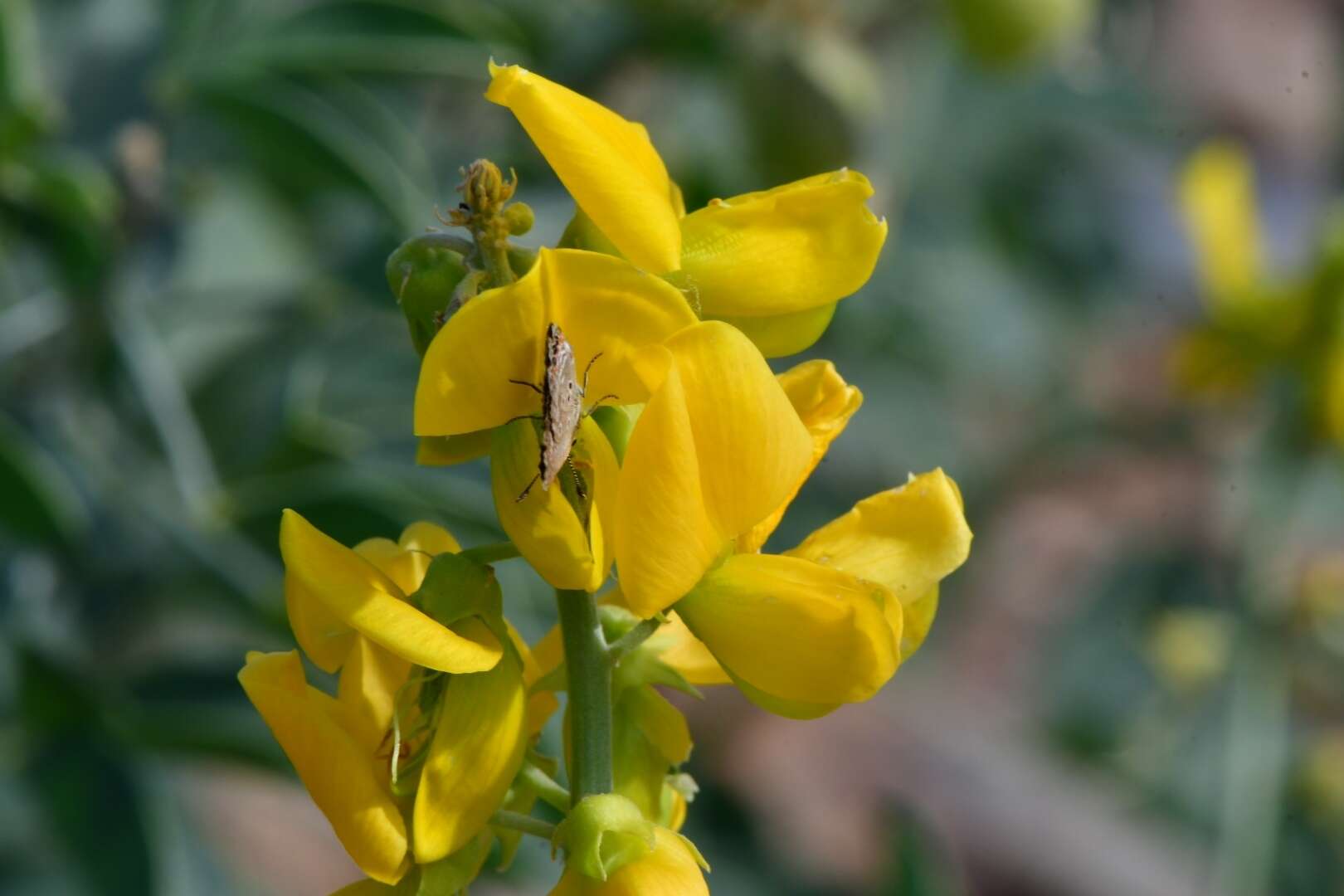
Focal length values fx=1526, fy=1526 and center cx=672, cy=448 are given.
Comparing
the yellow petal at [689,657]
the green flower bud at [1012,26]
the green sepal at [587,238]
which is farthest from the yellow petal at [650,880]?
the green flower bud at [1012,26]

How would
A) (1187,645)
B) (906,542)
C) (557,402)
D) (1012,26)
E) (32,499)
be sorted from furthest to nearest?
(1187,645) < (1012,26) < (32,499) < (906,542) < (557,402)

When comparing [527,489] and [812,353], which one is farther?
[812,353]

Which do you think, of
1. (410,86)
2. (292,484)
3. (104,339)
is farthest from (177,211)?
(410,86)

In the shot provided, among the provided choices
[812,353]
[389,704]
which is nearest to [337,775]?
[389,704]

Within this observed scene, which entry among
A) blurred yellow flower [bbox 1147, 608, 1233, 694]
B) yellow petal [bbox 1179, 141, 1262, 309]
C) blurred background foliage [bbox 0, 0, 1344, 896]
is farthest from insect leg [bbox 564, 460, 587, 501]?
blurred yellow flower [bbox 1147, 608, 1233, 694]

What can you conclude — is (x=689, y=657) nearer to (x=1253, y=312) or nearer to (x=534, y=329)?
(x=534, y=329)

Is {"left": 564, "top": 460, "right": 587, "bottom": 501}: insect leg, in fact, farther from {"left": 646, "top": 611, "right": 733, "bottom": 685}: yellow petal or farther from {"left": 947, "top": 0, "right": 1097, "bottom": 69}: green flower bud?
{"left": 947, "top": 0, "right": 1097, "bottom": 69}: green flower bud

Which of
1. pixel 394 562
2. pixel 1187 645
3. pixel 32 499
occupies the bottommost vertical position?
pixel 1187 645

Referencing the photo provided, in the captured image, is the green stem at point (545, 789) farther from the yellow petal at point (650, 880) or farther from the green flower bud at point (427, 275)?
the green flower bud at point (427, 275)
